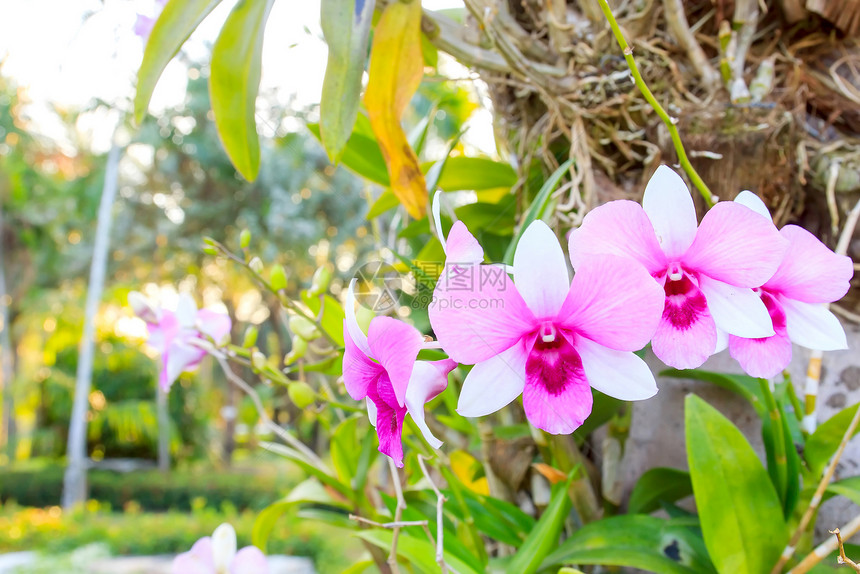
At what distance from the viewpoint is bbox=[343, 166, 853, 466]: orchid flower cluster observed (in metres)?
0.24

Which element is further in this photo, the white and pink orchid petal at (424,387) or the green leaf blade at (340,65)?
the green leaf blade at (340,65)

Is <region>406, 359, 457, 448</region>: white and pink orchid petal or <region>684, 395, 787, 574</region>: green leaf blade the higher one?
<region>406, 359, 457, 448</region>: white and pink orchid petal

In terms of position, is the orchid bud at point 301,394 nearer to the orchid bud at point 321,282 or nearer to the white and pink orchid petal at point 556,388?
the orchid bud at point 321,282

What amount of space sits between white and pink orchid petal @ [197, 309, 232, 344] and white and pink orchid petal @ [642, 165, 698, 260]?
34cm

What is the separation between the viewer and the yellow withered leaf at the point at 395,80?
43 cm

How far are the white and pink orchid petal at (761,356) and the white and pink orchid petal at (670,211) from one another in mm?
62

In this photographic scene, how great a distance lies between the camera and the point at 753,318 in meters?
0.27

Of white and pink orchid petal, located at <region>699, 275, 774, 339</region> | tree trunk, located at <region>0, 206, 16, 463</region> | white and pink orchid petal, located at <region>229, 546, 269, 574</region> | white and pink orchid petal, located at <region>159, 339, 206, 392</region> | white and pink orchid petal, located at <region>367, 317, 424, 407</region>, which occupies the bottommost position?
tree trunk, located at <region>0, 206, 16, 463</region>

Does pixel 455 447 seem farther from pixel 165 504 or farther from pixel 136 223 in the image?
pixel 136 223

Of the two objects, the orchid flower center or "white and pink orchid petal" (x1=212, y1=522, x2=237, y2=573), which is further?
"white and pink orchid petal" (x1=212, y1=522, x2=237, y2=573)

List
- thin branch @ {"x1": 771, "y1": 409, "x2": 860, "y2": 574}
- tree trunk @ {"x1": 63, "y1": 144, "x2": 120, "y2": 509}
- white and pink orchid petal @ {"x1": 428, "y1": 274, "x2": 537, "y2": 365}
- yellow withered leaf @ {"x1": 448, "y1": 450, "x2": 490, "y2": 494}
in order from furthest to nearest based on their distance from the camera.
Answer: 1. tree trunk @ {"x1": 63, "y1": 144, "x2": 120, "y2": 509}
2. yellow withered leaf @ {"x1": 448, "y1": 450, "x2": 490, "y2": 494}
3. thin branch @ {"x1": 771, "y1": 409, "x2": 860, "y2": 574}
4. white and pink orchid petal @ {"x1": 428, "y1": 274, "x2": 537, "y2": 365}

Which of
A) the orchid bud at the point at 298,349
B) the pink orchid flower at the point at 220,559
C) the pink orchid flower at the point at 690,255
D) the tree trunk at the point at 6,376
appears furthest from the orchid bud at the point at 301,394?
the tree trunk at the point at 6,376

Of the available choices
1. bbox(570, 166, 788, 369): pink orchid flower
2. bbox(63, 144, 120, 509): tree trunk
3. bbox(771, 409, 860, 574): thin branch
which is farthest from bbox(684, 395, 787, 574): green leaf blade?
bbox(63, 144, 120, 509): tree trunk

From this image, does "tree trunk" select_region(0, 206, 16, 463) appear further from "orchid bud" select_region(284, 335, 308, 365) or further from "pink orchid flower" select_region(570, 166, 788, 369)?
"pink orchid flower" select_region(570, 166, 788, 369)
